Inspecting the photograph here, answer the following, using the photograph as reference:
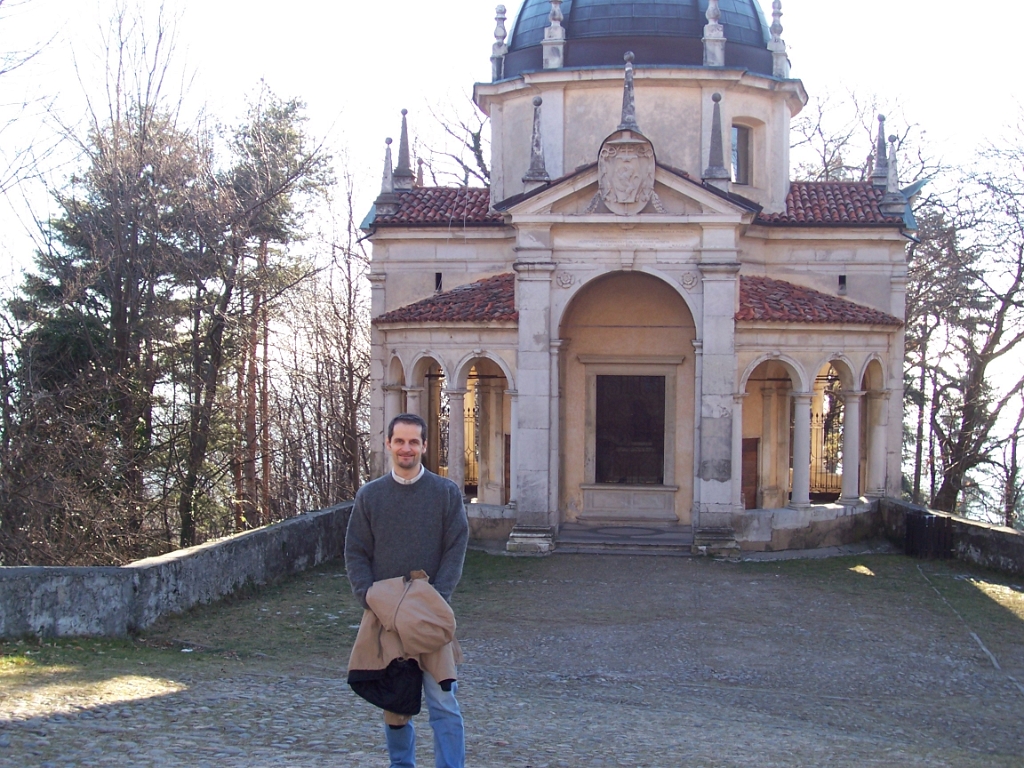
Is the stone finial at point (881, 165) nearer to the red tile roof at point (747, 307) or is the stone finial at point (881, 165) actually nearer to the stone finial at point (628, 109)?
the red tile roof at point (747, 307)

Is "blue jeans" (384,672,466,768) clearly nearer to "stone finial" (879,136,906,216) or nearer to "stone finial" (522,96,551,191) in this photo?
"stone finial" (522,96,551,191)

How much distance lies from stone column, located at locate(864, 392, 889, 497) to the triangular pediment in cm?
477

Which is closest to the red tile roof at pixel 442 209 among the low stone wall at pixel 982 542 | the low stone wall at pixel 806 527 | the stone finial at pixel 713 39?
the stone finial at pixel 713 39

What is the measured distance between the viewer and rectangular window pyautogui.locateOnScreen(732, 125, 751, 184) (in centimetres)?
2161

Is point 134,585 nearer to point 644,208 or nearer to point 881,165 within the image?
point 644,208

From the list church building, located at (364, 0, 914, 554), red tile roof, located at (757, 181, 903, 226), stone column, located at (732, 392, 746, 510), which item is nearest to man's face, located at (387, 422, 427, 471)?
church building, located at (364, 0, 914, 554)

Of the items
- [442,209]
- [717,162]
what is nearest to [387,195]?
[442,209]

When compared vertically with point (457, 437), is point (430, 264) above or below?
above

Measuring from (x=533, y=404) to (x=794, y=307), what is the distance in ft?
15.5

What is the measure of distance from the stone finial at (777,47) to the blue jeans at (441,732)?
18.1m

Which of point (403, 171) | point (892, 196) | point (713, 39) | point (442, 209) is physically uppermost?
point (713, 39)

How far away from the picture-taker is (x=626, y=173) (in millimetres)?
17875

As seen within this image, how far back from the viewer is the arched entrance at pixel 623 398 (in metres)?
19.9

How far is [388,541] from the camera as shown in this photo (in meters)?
5.83
